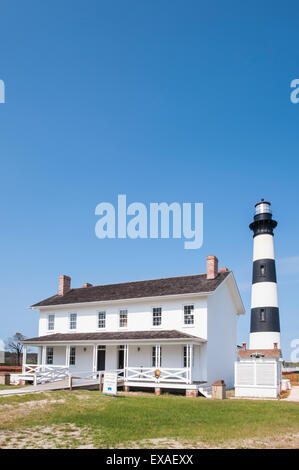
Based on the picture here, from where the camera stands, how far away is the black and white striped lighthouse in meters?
31.7

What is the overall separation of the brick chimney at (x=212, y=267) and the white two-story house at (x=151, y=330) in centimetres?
6

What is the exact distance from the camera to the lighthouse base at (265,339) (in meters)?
31.4

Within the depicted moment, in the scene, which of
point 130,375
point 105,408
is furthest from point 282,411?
point 130,375

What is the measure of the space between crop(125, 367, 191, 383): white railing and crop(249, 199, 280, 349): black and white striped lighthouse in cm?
953

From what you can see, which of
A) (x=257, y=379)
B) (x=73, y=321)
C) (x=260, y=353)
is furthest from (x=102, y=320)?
(x=257, y=379)

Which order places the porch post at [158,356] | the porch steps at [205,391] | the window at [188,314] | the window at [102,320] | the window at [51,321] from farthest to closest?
the window at [51,321] → the window at [102,320] → the window at [188,314] → the porch post at [158,356] → the porch steps at [205,391]

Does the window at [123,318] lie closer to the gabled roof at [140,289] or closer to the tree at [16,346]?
the gabled roof at [140,289]

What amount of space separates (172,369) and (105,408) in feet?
27.1

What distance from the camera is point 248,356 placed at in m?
30.5

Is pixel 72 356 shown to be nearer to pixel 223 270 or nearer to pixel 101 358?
pixel 101 358

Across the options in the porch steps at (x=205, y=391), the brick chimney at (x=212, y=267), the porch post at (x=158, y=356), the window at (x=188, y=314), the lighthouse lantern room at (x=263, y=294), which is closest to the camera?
the porch steps at (x=205, y=391)

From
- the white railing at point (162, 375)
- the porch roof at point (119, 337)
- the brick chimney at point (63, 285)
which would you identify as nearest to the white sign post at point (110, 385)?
the white railing at point (162, 375)

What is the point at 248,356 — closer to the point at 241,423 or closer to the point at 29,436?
the point at 241,423

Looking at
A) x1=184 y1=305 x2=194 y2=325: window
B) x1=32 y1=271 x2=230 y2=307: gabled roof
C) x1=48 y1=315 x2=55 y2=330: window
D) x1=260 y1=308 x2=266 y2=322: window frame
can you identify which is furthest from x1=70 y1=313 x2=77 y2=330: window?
x1=260 y1=308 x2=266 y2=322: window frame
